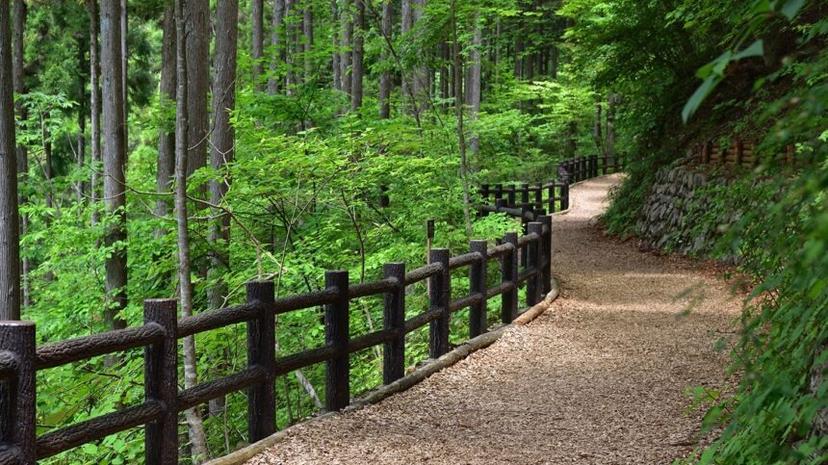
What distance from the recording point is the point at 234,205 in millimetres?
10508

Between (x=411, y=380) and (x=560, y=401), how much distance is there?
133 centimetres

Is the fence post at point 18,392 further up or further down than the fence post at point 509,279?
further up

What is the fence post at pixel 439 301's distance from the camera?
8.34 meters

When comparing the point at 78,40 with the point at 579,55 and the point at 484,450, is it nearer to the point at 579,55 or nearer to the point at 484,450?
the point at 579,55

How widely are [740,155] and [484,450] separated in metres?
11.7

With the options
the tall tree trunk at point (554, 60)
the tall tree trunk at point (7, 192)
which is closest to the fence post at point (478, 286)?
the tall tree trunk at point (7, 192)

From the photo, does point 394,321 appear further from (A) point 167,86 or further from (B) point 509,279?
(A) point 167,86

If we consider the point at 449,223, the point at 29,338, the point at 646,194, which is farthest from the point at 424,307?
the point at 646,194

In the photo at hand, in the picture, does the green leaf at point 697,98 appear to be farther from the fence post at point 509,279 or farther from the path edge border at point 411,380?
the fence post at point 509,279

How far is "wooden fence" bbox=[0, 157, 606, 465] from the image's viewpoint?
383 cm

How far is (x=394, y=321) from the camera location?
7363 mm

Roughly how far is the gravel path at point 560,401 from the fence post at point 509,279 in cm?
30

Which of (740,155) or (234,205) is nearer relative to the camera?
(234,205)

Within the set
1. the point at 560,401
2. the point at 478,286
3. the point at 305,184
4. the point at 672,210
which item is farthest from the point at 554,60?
the point at 560,401
